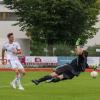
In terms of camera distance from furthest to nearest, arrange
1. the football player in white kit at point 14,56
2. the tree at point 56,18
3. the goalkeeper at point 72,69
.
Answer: the tree at point 56,18, the football player in white kit at point 14,56, the goalkeeper at point 72,69

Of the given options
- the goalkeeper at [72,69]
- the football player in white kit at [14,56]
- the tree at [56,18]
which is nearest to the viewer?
the goalkeeper at [72,69]

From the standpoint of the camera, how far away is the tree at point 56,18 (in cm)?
6425

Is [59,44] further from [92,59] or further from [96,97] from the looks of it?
[96,97]

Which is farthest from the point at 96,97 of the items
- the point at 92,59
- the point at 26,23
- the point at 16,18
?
the point at 16,18

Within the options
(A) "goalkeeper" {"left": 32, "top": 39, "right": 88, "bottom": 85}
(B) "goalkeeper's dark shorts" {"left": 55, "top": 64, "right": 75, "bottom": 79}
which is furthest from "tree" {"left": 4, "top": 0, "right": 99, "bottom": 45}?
(B) "goalkeeper's dark shorts" {"left": 55, "top": 64, "right": 75, "bottom": 79}

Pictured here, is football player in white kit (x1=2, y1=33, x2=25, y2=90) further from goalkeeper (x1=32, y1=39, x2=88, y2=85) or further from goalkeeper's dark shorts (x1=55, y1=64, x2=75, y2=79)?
goalkeeper's dark shorts (x1=55, y1=64, x2=75, y2=79)

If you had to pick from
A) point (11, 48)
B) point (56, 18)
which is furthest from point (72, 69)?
point (56, 18)

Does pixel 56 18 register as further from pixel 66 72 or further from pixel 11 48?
pixel 66 72

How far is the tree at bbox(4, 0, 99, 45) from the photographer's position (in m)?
64.2

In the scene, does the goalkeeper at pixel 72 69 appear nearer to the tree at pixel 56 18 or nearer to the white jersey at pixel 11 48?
the white jersey at pixel 11 48

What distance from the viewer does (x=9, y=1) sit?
66688mm

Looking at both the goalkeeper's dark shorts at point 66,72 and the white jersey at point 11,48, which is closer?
the goalkeeper's dark shorts at point 66,72

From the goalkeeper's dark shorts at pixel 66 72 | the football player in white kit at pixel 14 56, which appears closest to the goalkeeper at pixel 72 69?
the goalkeeper's dark shorts at pixel 66 72

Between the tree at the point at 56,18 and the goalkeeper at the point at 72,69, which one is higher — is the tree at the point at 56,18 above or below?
above
